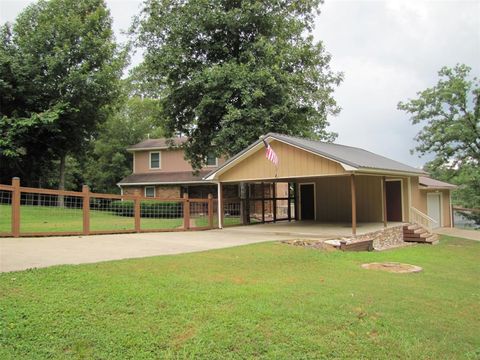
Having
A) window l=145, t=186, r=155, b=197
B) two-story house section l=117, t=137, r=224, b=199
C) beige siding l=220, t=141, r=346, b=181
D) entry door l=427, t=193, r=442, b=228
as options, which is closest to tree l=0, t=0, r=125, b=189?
two-story house section l=117, t=137, r=224, b=199

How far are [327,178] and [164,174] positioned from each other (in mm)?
13443

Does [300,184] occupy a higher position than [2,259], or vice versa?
[300,184]

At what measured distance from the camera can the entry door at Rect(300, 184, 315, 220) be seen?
Answer: 20734 mm

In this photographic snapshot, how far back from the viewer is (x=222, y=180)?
17359mm

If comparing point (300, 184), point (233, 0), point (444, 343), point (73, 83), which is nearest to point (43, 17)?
point (73, 83)

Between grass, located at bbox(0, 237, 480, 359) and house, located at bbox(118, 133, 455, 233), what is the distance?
730cm

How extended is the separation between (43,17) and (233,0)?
11.4 metres


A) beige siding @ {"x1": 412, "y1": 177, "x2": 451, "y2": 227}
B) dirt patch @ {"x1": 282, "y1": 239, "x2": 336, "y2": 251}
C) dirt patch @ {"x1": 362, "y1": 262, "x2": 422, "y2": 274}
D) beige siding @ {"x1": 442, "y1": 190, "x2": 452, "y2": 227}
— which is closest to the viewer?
dirt patch @ {"x1": 362, "y1": 262, "x2": 422, "y2": 274}

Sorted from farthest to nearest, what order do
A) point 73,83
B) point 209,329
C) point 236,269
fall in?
point 73,83 → point 236,269 → point 209,329

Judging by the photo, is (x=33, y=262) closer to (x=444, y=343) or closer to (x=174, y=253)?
(x=174, y=253)

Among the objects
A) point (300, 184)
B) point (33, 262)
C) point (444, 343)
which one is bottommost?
point (444, 343)

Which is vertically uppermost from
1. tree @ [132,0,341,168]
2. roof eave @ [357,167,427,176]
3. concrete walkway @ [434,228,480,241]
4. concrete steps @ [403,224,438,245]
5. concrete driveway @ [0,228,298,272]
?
tree @ [132,0,341,168]

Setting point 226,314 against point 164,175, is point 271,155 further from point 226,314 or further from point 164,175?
point 164,175

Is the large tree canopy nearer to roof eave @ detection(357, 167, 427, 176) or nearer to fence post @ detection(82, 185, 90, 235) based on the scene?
roof eave @ detection(357, 167, 427, 176)
